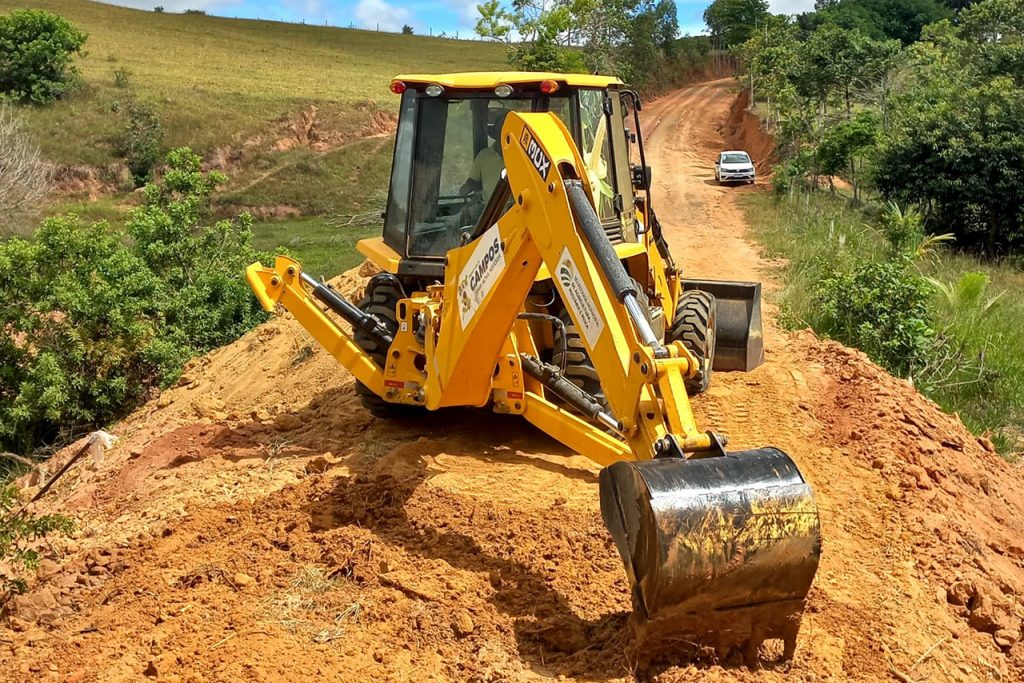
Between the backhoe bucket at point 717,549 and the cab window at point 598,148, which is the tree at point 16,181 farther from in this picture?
the backhoe bucket at point 717,549

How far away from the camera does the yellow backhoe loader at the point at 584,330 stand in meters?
3.69

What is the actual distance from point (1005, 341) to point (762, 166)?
25389 mm

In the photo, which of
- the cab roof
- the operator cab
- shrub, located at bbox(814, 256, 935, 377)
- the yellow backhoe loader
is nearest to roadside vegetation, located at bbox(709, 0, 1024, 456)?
shrub, located at bbox(814, 256, 935, 377)

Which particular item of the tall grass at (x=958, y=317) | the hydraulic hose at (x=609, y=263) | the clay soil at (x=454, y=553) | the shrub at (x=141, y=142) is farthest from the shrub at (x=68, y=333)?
the shrub at (x=141, y=142)

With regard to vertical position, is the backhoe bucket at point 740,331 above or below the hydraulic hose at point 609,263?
below

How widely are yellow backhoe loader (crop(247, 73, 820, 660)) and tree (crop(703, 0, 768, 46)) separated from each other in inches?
2483

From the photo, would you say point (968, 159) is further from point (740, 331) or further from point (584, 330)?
point (584, 330)

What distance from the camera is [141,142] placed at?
126 feet

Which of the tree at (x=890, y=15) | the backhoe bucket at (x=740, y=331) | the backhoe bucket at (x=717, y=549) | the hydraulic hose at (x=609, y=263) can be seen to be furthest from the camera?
the tree at (x=890, y=15)

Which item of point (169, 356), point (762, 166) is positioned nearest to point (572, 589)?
point (169, 356)

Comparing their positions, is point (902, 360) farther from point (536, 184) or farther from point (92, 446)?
point (92, 446)

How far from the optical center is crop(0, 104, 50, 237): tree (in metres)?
24.2

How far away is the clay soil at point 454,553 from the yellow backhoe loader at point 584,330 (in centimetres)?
46

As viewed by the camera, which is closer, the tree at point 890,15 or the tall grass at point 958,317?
the tall grass at point 958,317
